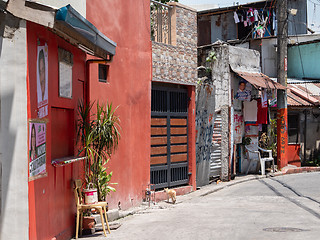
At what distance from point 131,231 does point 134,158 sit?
3.50 meters

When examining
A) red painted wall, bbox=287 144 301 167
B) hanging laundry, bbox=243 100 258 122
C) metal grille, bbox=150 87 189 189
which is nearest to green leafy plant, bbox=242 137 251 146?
hanging laundry, bbox=243 100 258 122

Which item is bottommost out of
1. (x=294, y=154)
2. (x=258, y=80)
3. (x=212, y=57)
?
(x=294, y=154)

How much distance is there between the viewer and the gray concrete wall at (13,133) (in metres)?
6.68

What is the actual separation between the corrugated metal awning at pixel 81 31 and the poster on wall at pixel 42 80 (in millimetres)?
461

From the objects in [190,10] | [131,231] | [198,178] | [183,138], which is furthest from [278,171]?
[131,231]

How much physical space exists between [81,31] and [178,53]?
7.87 metres

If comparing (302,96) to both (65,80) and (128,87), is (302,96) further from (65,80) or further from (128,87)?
(65,80)

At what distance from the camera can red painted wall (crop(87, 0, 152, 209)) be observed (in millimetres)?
11836

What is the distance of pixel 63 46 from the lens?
920 centimetres

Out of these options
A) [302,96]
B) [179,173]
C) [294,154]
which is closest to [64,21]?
[179,173]

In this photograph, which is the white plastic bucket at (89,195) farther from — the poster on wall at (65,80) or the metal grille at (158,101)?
the metal grille at (158,101)

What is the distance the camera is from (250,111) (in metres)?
21.4

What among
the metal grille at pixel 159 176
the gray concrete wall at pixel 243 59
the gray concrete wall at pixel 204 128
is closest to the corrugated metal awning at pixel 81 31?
the metal grille at pixel 159 176

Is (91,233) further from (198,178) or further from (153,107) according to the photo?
(198,178)
